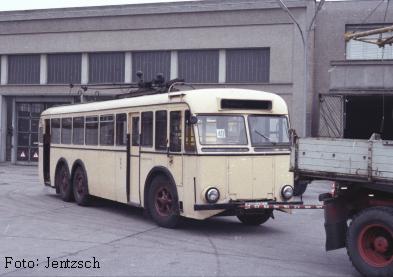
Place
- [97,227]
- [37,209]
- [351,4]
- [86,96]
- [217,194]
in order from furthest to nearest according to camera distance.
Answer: [86,96] → [351,4] → [37,209] → [97,227] → [217,194]

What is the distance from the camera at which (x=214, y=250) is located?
939 cm

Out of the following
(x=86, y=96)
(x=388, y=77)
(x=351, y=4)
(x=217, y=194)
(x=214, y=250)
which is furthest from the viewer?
(x=86, y=96)

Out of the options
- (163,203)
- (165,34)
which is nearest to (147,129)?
(163,203)

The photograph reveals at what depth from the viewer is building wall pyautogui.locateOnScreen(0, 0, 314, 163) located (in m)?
30.2

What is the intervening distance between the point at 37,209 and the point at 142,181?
11.8 ft

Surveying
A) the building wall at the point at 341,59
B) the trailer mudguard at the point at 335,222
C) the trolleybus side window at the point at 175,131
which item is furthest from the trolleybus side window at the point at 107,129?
the building wall at the point at 341,59

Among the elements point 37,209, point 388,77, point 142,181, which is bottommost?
point 37,209

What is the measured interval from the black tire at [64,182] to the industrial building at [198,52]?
12329 mm

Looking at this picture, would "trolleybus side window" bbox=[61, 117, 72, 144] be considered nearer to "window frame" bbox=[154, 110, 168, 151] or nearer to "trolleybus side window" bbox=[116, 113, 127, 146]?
"trolleybus side window" bbox=[116, 113, 127, 146]

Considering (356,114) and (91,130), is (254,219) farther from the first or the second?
(356,114)

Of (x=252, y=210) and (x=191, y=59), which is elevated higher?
(x=191, y=59)

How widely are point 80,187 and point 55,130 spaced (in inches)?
94.5

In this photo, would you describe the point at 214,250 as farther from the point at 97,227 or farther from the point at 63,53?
the point at 63,53

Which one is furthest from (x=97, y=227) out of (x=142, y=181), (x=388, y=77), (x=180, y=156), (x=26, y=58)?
(x=26, y=58)
